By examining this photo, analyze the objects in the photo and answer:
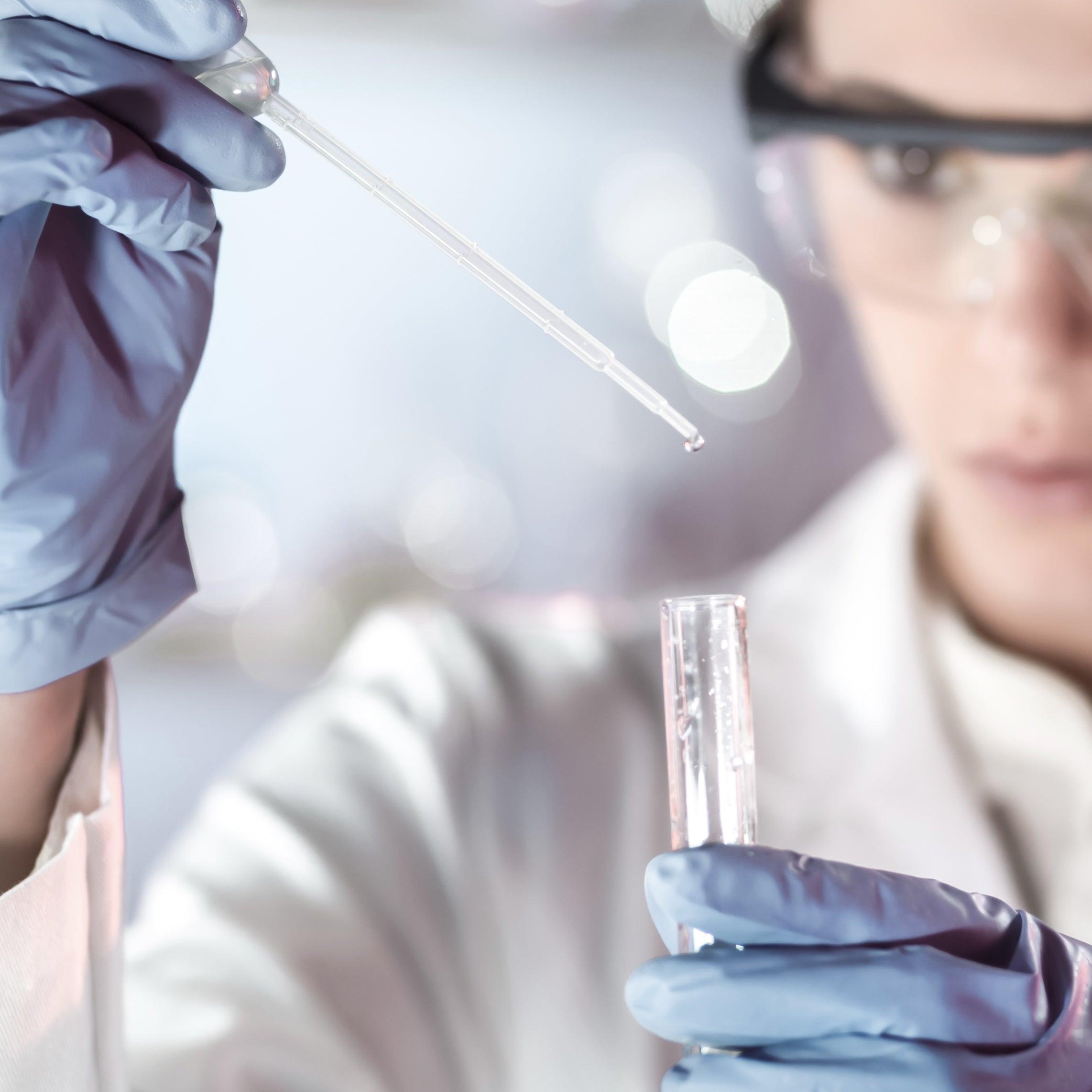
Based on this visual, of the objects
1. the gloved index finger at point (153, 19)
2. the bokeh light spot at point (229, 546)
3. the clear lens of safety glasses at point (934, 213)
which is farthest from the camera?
the bokeh light spot at point (229, 546)

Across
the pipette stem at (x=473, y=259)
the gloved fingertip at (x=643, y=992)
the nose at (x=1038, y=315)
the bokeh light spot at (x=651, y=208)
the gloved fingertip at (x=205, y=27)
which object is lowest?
the bokeh light spot at (x=651, y=208)

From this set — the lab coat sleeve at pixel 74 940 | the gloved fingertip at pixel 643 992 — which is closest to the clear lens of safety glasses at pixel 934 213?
the gloved fingertip at pixel 643 992

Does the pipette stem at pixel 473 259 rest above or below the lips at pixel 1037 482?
above

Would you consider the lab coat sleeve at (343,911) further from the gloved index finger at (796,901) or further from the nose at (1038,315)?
the nose at (1038,315)

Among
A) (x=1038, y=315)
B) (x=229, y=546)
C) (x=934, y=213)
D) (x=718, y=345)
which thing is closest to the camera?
(x=1038, y=315)

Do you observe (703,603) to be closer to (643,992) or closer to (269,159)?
(643,992)

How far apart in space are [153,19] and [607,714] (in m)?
0.95

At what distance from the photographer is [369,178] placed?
29.0 inches

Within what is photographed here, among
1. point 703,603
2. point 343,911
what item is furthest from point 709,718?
point 343,911

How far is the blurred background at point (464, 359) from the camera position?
2.39 m

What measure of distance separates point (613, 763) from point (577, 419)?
1.32m

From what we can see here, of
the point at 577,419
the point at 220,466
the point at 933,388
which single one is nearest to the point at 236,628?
the point at 220,466

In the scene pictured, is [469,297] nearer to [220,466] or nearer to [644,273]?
[644,273]

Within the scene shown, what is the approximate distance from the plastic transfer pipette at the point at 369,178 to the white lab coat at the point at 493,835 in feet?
2.23
